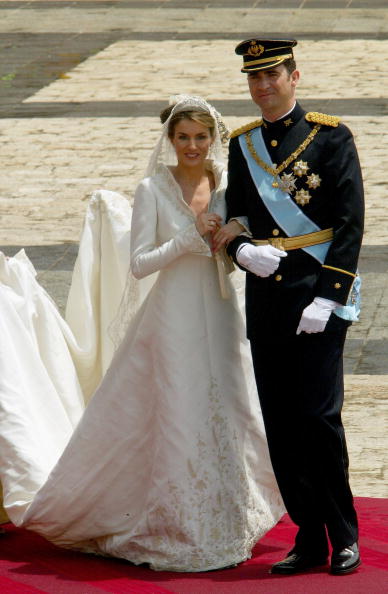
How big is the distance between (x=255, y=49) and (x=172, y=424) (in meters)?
1.29

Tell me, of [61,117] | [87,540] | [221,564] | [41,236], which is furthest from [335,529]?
[61,117]

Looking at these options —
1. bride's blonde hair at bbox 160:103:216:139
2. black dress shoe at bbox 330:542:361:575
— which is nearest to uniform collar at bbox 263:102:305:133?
bride's blonde hair at bbox 160:103:216:139

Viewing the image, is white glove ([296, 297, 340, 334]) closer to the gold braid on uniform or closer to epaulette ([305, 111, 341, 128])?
the gold braid on uniform

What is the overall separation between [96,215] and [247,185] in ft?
4.12

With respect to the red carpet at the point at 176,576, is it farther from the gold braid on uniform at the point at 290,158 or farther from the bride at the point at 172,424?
the gold braid on uniform at the point at 290,158

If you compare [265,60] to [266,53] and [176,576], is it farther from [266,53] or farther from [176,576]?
[176,576]

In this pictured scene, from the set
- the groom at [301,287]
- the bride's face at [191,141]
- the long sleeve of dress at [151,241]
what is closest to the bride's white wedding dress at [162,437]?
the long sleeve of dress at [151,241]

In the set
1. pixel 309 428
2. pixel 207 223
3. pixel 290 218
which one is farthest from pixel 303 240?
pixel 309 428

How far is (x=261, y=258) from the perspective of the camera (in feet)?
14.3

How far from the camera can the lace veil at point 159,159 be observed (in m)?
4.65

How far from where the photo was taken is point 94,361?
5465mm

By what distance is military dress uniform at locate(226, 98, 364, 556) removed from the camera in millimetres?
4340

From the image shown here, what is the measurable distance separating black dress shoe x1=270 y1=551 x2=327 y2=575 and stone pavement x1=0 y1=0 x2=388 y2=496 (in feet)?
3.84

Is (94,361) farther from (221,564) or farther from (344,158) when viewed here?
(344,158)
